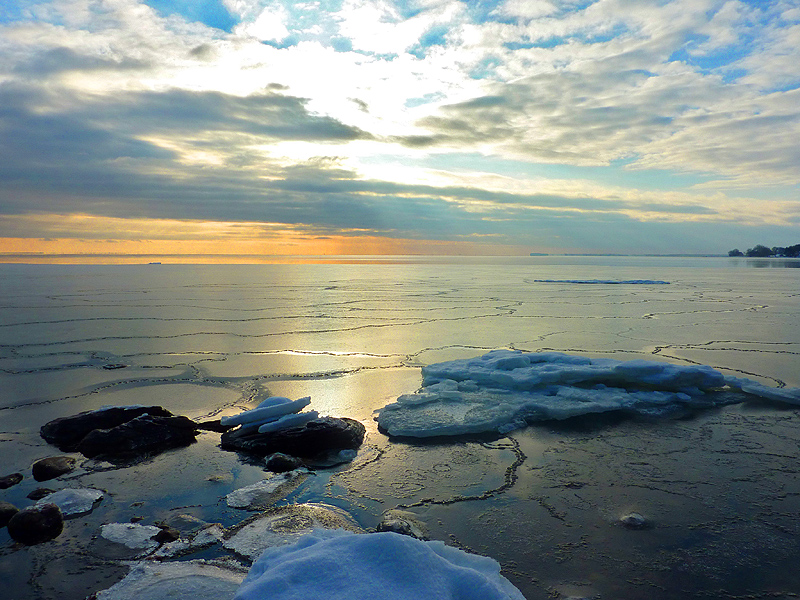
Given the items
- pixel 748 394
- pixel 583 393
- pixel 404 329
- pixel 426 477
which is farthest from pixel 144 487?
pixel 404 329

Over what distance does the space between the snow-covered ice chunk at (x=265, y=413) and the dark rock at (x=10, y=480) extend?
171 centimetres

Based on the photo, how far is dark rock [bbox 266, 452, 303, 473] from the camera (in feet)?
14.0

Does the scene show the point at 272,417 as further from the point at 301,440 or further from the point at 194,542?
the point at 194,542

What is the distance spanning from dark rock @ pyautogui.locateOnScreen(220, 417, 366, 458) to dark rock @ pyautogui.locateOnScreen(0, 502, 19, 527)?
5.39ft

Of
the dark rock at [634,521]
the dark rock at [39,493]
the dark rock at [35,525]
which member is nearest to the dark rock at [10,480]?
the dark rock at [39,493]

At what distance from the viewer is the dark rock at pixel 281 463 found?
4281 mm

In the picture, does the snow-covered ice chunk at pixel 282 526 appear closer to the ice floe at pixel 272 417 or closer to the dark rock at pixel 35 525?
the dark rock at pixel 35 525

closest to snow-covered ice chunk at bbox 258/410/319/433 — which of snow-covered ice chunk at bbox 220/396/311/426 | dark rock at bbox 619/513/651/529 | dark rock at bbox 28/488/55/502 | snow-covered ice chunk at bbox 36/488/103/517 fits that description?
snow-covered ice chunk at bbox 220/396/311/426

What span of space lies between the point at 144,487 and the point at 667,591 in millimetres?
3653

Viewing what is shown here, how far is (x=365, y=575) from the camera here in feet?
7.11

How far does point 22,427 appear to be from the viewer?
517cm

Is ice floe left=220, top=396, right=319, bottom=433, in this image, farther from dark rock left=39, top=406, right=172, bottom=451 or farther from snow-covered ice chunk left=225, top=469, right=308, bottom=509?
dark rock left=39, top=406, right=172, bottom=451

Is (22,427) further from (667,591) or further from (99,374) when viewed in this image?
(667,591)

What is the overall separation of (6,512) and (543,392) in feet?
17.4
